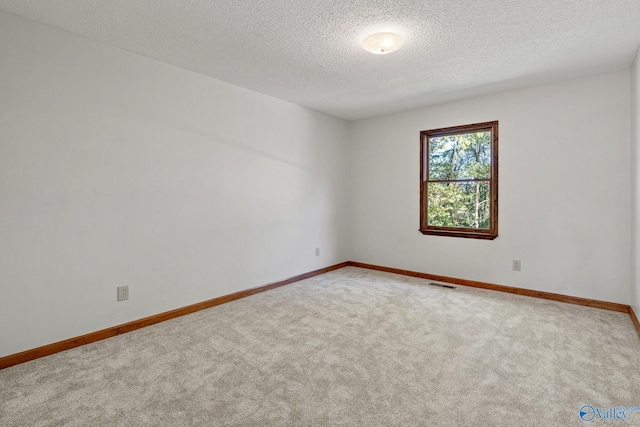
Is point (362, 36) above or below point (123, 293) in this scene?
above

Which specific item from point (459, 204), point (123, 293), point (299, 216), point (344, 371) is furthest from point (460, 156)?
point (123, 293)

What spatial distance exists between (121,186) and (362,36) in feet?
7.51

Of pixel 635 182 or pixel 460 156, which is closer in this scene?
pixel 635 182

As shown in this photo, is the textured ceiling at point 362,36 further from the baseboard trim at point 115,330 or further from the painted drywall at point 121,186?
the baseboard trim at point 115,330

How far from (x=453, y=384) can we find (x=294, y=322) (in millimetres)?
1434

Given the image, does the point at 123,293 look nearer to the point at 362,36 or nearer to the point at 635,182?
the point at 362,36

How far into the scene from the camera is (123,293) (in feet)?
9.18

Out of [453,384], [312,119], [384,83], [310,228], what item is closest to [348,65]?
[384,83]

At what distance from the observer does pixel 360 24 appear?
7.70 feet

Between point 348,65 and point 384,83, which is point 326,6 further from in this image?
point 384,83

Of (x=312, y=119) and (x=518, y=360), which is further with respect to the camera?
(x=312, y=119)

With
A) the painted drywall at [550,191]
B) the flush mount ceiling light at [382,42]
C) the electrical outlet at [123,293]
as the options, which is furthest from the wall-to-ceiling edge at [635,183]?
the electrical outlet at [123,293]

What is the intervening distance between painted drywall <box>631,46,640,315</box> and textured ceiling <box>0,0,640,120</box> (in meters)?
0.26

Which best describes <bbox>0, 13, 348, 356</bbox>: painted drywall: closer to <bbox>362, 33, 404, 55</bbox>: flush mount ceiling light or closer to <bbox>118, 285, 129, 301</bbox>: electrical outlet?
<bbox>118, 285, 129, 301</bbox>: electrical outlet
